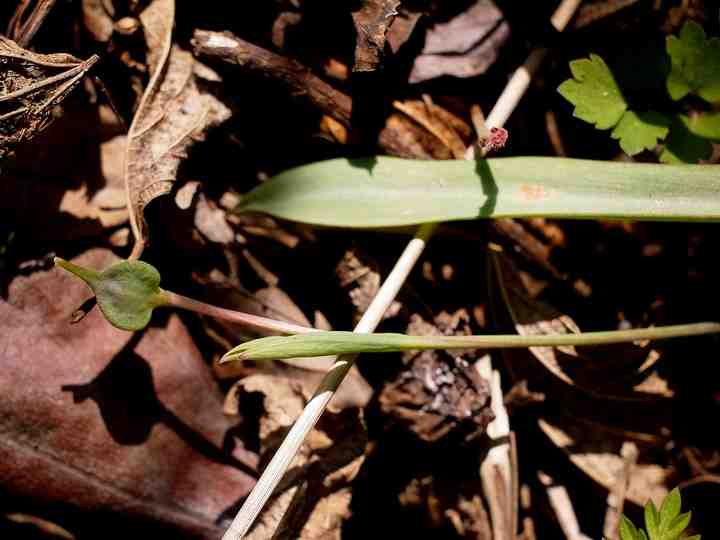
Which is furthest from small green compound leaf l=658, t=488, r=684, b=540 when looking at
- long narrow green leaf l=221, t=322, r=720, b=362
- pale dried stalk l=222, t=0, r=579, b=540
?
pale dried stalk l=222, t=0, r=579, b=540

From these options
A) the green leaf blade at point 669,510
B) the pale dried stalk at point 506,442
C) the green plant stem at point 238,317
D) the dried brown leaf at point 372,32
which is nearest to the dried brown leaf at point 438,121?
Result: the pale dried stalk at point 506,442

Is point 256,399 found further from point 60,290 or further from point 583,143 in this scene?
point 583,143

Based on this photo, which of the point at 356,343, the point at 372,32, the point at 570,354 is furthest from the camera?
the point at 570,354

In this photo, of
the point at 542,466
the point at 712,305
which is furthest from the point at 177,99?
the point at 712,305

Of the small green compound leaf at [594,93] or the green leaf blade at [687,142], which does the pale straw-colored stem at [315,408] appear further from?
the green leaf blade at [687,142]

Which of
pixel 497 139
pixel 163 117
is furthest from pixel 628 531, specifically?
pixel 163 117

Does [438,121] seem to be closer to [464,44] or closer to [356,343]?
[464,44]
